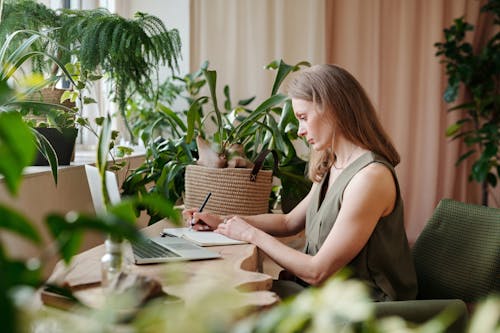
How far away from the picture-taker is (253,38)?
4.18 metres

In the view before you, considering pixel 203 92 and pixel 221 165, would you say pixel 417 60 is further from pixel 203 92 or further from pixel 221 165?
pixel 221 165

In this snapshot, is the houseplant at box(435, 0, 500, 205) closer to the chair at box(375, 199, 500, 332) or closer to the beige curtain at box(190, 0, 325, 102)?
the beige curtain at box(190, 0, 325, 102)

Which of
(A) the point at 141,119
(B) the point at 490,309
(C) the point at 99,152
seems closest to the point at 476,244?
(C) the point at 99,152

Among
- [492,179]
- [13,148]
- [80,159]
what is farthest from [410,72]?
[13,148]

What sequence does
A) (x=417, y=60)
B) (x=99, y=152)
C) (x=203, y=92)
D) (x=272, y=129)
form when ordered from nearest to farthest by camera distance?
1. (x=99, y=152)
2. (x=272, y=129)
3. (x=203, y=92)
4. (x=417, y=60)

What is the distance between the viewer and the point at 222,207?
86.7 inches

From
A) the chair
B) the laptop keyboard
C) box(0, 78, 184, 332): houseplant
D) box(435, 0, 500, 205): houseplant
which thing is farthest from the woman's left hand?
box(435, 0, 500, 205): houseplant

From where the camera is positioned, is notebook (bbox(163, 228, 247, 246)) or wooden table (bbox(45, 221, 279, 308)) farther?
notebook (bbox(163, 228, 247, 246))

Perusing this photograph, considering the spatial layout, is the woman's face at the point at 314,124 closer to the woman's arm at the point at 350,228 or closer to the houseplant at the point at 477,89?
the woman's arm at the point at 350,228

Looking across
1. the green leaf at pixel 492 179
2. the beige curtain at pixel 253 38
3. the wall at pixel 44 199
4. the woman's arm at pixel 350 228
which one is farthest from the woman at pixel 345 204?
Answer: the green leaf at pixel 492 179

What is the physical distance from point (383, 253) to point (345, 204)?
177 millimetres

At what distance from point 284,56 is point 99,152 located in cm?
320

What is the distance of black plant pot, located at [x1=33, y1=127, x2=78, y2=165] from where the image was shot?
2273mm

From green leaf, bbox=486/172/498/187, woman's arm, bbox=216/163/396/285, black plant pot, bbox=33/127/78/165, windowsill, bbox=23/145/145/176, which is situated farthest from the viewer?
green leaf, bbox=486/172/498/187
